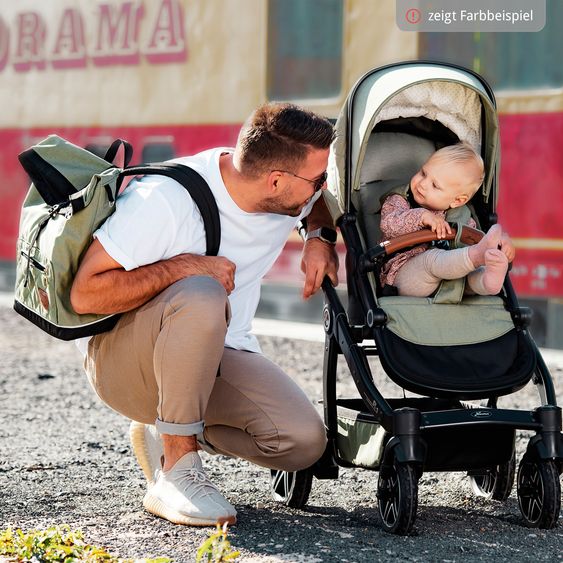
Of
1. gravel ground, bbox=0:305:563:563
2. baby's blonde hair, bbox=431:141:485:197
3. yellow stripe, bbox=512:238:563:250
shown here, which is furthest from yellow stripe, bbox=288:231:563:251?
baby's blonde hair, bbox=431:141:485:197

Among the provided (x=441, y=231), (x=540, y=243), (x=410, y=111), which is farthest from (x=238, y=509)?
(x=540, y=243)

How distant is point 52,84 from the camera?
1032 centimetres

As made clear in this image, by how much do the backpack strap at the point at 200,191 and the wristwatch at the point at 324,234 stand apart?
0.40 meters

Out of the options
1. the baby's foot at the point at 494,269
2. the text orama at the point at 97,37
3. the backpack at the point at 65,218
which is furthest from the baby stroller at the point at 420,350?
the text orama at the point at 97,37

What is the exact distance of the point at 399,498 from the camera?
11.1 feet

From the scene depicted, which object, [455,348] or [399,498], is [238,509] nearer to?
[399,498]

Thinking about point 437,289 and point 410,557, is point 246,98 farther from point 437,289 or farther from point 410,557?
point 410,557

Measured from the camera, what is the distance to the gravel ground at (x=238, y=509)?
10.9 feet

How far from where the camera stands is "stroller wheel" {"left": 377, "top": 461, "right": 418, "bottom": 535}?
3.35m

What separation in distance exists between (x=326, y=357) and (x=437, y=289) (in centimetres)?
44

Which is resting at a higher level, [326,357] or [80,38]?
[80,38]

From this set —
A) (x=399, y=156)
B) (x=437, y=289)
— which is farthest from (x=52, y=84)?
(x=437, y=289)

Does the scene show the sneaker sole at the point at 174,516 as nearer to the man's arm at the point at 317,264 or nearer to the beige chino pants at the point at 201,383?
the beige chino pants at the point at 201,383

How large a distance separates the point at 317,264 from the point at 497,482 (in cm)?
95
